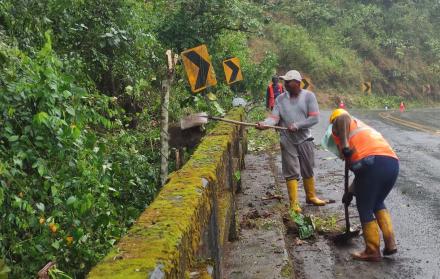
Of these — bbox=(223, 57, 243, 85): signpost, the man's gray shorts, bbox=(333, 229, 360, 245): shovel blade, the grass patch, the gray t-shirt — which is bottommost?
the grass patch

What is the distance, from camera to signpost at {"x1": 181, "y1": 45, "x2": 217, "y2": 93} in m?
7.54

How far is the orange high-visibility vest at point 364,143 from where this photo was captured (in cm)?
532

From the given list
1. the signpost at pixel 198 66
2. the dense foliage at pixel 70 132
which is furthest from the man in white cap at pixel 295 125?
the dense foliage at pixel 70 132

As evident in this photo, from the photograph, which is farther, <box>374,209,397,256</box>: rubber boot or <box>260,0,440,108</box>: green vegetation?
<box>260,0,440,108</box>: green vegetation

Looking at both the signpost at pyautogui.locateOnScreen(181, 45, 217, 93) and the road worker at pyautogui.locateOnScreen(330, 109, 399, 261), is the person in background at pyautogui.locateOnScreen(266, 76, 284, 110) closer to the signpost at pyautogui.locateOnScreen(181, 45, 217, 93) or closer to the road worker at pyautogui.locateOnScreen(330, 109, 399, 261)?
the signpost at pyautogui.locateOnScreen(181, 45, 217, 93)

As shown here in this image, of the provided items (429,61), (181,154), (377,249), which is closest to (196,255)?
(377,249)

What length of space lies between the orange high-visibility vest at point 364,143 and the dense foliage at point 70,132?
2460 mm

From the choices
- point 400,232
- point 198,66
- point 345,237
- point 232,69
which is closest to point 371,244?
point 345,237

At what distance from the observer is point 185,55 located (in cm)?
757

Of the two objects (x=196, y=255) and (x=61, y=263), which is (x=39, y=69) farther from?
(x=196, y=255)

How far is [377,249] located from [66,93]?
332 cm

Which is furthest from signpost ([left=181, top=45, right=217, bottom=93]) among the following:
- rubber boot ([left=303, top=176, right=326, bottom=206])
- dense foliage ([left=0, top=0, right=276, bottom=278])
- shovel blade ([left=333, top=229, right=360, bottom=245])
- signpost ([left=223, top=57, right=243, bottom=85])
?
signpost ([left=223, top=57, right=243, bottom=85])

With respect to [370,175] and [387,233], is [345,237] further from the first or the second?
[370,175]

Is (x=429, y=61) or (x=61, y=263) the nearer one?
(x=61, y=263)
